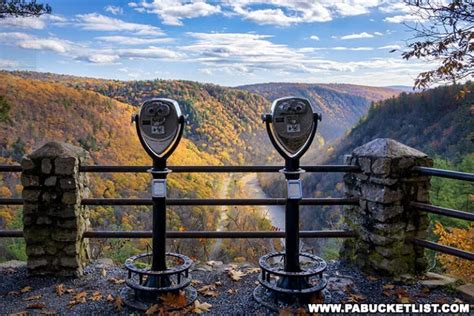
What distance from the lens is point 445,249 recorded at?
362cm

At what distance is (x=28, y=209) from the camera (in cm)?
395

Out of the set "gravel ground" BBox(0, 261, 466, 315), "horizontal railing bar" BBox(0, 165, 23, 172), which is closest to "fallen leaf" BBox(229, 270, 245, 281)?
"gravel ground" BBox(0, 261, 466, 315)

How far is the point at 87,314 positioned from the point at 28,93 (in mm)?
27076

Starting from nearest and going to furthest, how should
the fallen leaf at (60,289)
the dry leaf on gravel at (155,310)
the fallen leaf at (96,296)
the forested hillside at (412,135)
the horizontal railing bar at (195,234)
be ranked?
the dry leaf on gravel at (155,310) → the fallen leaf at (96,296) → the fallen leaf at (60,289) → the horizontal railing bar at (195,234) → the forested hillside at (412,135)

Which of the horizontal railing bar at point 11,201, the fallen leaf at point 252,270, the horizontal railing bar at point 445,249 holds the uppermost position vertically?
the horizontal railing bar at point 11,201

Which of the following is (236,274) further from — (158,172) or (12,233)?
(12,233)

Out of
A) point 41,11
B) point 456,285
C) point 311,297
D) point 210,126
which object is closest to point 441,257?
point 456,285

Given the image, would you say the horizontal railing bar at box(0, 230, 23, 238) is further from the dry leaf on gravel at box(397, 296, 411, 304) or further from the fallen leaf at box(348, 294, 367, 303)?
the dry leaf on gravel at box(397, 296, 411, 304)

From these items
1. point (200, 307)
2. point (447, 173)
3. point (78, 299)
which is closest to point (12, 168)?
point (78, 299)

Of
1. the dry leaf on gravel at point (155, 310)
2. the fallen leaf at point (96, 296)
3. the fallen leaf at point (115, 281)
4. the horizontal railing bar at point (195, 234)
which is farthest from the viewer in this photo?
the horizontal railing bar at point (195, 234)

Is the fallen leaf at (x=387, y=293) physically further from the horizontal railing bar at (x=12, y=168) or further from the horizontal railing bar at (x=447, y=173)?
the horizontal railing bar at (x=12, y=168)

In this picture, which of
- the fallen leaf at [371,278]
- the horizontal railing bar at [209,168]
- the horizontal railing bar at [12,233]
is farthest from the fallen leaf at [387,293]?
the horizontal railing bar at [12,233]

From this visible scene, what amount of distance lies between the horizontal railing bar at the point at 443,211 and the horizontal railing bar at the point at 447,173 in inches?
10.8

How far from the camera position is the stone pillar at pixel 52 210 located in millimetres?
3920
